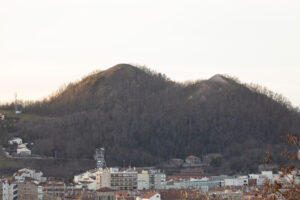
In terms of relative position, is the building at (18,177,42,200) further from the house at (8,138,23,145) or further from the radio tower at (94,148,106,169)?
the house at (8,138,23,145)

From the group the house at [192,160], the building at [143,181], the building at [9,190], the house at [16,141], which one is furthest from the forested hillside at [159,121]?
the building at [9,190]

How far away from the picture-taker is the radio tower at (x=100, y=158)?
91.6 metres

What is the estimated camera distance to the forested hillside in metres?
101

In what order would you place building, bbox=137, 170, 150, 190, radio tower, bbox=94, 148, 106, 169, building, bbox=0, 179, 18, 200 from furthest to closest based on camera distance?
1. radio tower, bbox=94, 148, 106, 169
2. building, bbox=137, 170, 150, 190
3. building, bbox=0, 179, 18, 200

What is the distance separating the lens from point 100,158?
9500 centimetres

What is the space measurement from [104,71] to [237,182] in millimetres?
79472

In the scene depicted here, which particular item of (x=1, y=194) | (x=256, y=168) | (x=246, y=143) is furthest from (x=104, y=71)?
(x=1, y=194)

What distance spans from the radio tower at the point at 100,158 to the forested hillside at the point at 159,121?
2.76 feet

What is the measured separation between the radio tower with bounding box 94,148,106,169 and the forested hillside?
84 cm

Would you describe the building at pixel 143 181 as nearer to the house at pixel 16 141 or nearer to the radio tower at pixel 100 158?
the radio tower at pixel 100 158

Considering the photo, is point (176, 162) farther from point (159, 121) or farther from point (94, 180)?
point (94, 180)

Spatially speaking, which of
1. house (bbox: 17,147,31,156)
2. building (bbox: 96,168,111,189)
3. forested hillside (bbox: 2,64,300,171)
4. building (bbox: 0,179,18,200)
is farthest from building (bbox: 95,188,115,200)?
house (bbox: 17,147,31,156)

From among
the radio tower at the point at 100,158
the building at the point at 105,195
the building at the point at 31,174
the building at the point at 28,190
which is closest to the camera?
the building at the point at 105,195

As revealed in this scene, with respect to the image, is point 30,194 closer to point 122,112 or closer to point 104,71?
point 122,112
